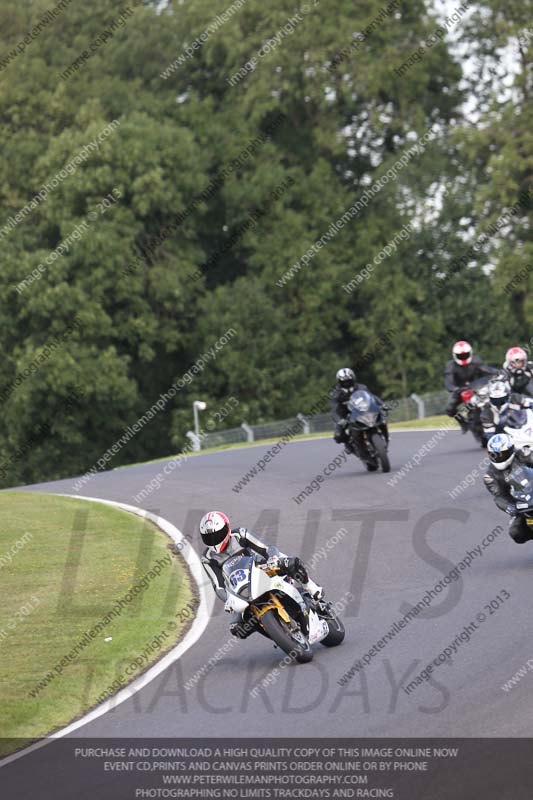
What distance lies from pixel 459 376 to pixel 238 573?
1308cm

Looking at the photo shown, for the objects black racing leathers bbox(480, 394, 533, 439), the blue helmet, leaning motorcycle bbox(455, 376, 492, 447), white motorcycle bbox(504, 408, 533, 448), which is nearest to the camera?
the blue helmet

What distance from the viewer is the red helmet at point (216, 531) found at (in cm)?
1161

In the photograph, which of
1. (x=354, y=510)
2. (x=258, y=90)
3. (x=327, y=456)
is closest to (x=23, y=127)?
(x=258, y=90)

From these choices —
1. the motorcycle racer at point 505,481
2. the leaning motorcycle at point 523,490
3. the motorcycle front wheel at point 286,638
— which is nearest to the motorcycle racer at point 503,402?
the motorcycle racer at point 505,481

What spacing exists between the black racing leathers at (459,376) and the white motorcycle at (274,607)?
12.6m

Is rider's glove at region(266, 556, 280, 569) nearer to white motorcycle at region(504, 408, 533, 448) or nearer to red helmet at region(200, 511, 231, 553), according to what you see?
red helmet at region(200, 511, 231, 553)

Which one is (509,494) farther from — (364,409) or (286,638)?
(364,409)

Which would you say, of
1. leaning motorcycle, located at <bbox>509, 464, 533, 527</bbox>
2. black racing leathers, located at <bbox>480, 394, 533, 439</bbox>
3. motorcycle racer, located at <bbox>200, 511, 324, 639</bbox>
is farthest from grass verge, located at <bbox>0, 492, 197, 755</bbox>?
black racing leathers, located at <bbox>480, 394, 533, 439</bbox>

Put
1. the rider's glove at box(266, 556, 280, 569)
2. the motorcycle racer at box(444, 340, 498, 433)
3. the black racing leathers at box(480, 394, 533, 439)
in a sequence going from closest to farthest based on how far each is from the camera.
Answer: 1. the rider's glove at box(266, 556, 280, 569)
2. the black racing leathers at box(480, 394, 533, 439)
3. the motorcycle racer at box(444, 340, 498, 433)

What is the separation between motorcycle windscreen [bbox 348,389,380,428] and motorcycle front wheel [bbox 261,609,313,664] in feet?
37.9

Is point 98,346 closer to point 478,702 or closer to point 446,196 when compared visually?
point 446,196

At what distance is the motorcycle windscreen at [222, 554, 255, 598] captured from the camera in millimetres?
11328

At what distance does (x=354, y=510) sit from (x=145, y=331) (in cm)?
3023
